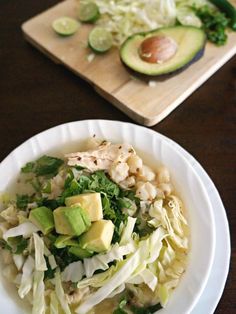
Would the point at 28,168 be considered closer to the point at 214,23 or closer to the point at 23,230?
the point at 23,230

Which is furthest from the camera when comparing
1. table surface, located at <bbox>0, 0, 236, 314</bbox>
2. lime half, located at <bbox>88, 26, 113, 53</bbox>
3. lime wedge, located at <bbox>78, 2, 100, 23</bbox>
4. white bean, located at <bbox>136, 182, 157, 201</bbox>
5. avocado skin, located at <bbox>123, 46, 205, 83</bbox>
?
lime wedge, located at <bbox>78, 2, 100, 23</bbox>

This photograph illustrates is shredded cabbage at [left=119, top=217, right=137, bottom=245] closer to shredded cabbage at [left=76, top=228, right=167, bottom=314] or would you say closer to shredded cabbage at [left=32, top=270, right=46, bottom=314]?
shredded cabbage at [left=76, top=228, right=167, bottom=314]

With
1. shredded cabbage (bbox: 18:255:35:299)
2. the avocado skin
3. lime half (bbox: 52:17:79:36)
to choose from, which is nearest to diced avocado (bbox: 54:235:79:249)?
shredded cabbage (bbox: 18:255:35:299)

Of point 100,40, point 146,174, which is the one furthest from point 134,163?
point 100,40

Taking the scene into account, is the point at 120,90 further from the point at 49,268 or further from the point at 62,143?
the point at 49,268

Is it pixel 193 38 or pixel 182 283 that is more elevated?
pixel 193 38

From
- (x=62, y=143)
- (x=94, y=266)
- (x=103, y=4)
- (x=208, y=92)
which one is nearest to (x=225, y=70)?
(x=208, y=92)

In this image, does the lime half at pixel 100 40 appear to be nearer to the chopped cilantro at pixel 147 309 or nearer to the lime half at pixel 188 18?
the lime half at pixel 188 18
